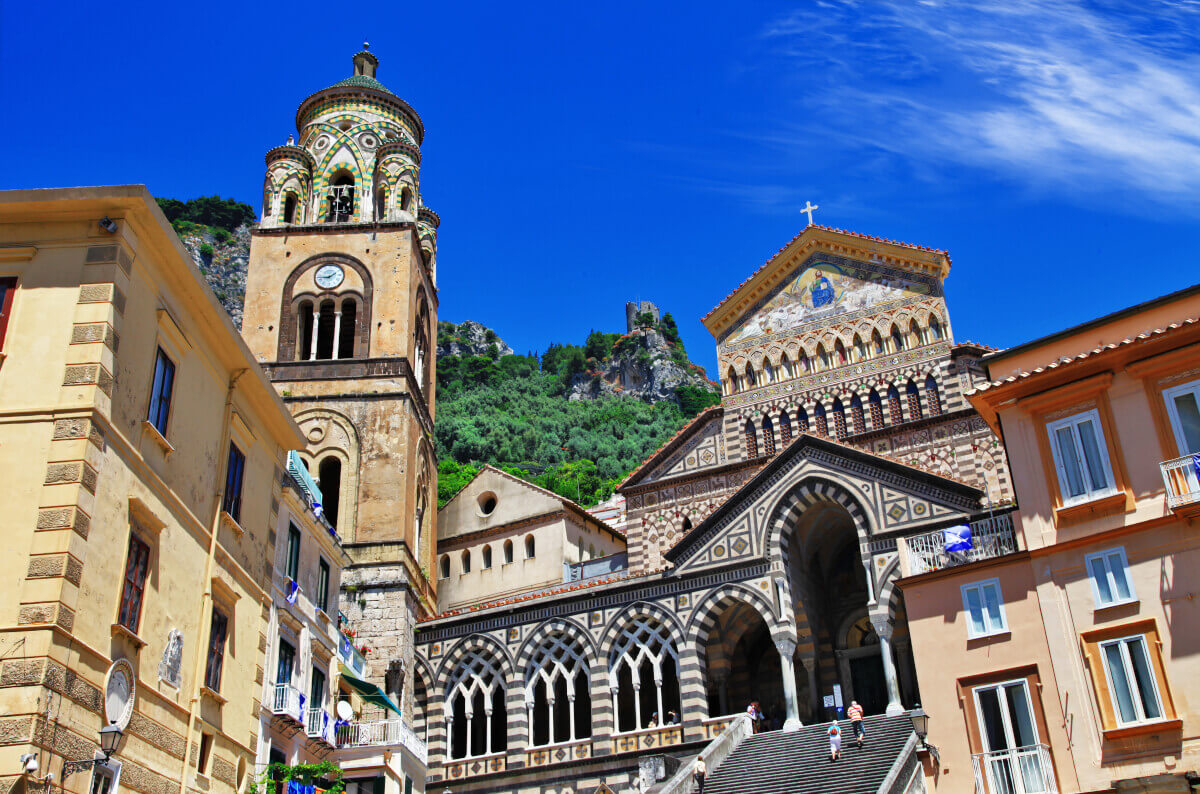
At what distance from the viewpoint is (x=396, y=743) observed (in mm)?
24797

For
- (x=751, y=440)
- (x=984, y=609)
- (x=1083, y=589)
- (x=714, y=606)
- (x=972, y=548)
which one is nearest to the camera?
(x=1083, y=589)

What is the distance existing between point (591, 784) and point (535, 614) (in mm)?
4704

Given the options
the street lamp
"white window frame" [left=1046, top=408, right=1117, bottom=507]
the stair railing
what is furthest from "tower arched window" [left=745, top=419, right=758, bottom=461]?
the street lamp

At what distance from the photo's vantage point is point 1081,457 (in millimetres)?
18344

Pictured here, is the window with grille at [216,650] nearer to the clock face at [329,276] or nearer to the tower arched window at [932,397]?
the clock face at [329,276]

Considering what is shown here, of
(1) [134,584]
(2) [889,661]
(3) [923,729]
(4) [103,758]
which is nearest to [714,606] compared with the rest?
(2) [889,661]

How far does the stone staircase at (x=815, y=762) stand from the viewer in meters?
19.9

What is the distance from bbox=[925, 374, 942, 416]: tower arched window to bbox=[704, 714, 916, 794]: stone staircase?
11.0m

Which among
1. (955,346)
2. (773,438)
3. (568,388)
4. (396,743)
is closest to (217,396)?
(396,743)

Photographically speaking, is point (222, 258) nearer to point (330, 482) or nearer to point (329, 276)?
point (329, 276)

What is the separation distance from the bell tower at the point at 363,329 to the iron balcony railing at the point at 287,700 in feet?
26.5

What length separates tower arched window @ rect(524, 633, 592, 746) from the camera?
93.6ft

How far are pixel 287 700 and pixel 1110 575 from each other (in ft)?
47.2

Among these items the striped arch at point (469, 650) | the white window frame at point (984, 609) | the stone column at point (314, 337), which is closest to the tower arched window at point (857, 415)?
the striped arch at point (469, 650)
